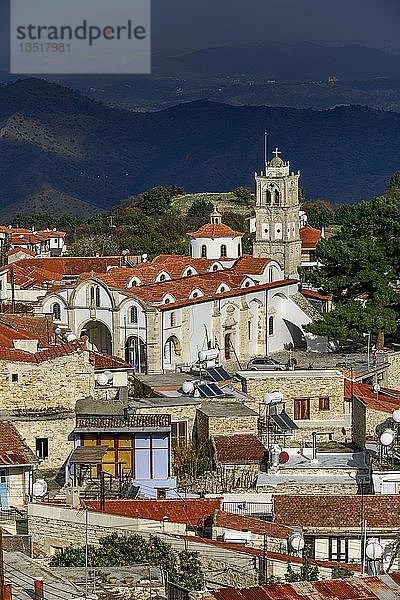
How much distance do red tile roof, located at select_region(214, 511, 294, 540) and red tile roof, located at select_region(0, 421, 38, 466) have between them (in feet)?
9.72

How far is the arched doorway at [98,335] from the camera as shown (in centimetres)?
3372

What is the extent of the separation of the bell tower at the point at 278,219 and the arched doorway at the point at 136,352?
953 centimetres

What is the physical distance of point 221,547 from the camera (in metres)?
14.2

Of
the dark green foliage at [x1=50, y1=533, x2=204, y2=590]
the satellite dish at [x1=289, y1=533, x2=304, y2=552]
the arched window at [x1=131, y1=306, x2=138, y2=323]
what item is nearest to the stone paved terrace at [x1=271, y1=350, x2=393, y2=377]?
the arched window at [x1=131, y1=306, x2=138, y2=323]

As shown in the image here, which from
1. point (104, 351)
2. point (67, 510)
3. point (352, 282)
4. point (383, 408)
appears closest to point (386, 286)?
point (352, 282)

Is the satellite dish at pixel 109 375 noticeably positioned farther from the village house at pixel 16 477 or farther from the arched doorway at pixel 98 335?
the arched doorway at pixel 98 335

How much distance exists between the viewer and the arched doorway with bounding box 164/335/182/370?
33219 millimetres

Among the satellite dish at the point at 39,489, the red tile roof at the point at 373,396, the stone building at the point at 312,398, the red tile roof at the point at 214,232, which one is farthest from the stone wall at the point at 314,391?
the red tile roof at the point at 214,232

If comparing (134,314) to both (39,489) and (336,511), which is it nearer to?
(39,489)

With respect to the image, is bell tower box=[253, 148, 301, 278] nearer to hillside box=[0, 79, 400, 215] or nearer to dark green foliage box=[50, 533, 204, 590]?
dark green foliage box=[50, 533, 204, 590]

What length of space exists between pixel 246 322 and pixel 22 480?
1817cm

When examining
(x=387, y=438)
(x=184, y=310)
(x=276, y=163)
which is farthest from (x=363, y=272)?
(x=387, y=438)

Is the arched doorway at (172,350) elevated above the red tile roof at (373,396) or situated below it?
above

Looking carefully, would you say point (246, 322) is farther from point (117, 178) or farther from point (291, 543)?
point (117, 178)
